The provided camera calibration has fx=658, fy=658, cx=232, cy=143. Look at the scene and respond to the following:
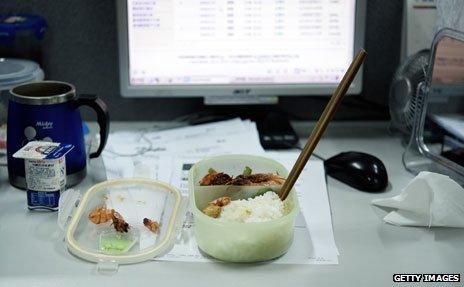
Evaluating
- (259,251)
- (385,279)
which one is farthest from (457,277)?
(259,251)

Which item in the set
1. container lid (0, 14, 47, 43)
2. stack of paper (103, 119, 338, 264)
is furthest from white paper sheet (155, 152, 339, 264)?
container lid (0, 14, 47, 43)

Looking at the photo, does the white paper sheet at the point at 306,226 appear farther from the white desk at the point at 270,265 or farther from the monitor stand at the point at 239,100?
the monitor stand at the point at 239,100

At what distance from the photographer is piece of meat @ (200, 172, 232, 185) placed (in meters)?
0.77

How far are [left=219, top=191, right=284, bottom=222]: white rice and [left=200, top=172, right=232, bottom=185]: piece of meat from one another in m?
0.04

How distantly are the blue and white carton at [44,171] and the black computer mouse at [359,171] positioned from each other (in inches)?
14.1

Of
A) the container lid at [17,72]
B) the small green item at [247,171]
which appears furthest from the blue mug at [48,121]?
the small green item at [247,171]

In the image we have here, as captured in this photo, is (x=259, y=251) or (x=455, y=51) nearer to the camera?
(x=259, y=251)

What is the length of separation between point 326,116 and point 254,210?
5.0 inches

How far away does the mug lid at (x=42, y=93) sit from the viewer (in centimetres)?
82

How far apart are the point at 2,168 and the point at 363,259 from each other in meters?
Result: 0.52

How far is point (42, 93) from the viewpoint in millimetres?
888

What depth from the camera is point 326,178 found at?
0.91 m

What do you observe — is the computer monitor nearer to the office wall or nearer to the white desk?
the office wall

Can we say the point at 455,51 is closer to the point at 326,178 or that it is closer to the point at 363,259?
the point at 326,178
